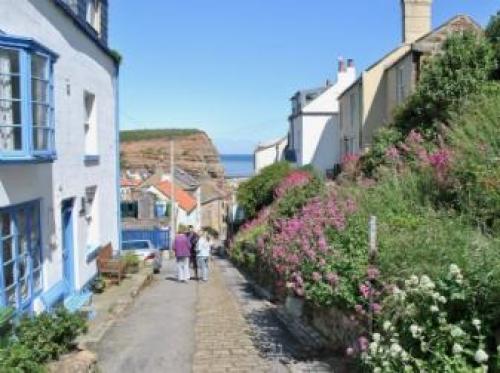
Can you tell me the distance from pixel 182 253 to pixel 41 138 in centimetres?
971

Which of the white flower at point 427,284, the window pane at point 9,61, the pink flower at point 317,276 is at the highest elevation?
the window pane at point 9,61

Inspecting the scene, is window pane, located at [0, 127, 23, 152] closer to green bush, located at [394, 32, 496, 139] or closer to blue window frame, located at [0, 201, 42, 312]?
blue window frame, located at [0, 201, 42, 312]

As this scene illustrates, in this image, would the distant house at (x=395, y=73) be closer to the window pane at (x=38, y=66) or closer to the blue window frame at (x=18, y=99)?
the window pane at (x=38, y=66)

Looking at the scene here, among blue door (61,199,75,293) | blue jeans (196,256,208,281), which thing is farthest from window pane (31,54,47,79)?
blue jeans (196,256,208,281)

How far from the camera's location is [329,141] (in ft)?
147

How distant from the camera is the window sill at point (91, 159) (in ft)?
49.2

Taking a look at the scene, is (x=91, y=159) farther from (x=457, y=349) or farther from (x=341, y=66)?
(x=341, y=66)

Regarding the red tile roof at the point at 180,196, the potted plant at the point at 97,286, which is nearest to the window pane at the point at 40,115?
the potted plant at the point at 97,286

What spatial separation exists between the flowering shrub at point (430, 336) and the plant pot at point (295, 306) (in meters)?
5.26

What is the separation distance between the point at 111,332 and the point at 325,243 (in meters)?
4.87

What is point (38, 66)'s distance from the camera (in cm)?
979

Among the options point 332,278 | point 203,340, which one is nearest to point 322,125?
point 203,340

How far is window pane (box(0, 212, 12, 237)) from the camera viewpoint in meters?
9.16

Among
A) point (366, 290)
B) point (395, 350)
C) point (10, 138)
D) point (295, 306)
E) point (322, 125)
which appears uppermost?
point (322, 125)
